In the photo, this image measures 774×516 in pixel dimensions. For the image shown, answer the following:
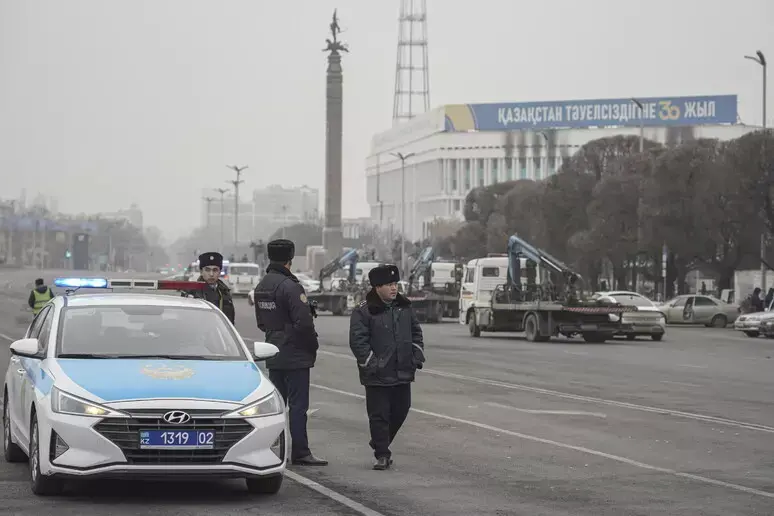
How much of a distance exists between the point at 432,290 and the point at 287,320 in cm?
4994

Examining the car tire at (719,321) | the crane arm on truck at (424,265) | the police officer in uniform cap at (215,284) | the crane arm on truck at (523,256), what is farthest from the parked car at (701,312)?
the police officer in uniform cap at (215,284)

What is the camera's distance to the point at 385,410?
488 inches

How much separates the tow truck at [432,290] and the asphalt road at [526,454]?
1171 inches

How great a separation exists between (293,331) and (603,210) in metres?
64.3

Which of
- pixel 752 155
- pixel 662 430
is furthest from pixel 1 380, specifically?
pixel 752 155

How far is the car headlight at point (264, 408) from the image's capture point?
1049 centimetres

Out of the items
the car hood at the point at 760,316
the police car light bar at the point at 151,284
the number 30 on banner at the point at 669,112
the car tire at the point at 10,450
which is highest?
the number 30 on banner at the point at 669,112

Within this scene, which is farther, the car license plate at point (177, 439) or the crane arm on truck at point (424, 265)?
the crane arm on truck at point (424, 265)

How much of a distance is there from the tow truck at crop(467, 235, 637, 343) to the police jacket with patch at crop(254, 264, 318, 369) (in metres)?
29.4

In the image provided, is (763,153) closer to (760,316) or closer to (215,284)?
(760,316)

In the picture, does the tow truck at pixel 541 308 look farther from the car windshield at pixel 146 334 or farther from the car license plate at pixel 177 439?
the car license plate at pixel 177 439

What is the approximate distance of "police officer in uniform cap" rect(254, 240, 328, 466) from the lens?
12.7 m

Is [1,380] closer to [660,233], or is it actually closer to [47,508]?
[47,508]

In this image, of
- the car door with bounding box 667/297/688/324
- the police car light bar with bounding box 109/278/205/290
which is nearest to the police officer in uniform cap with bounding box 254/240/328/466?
the police car light bar with bounding box 109/278/205/290
